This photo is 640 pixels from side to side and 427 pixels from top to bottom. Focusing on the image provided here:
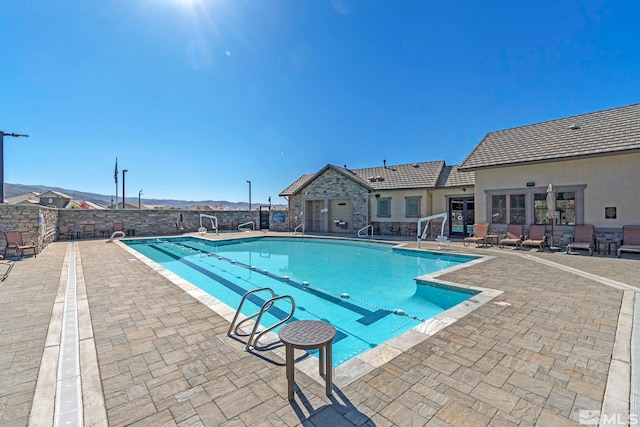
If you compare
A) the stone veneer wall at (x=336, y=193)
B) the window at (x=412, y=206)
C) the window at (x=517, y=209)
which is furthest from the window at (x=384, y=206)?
the window at (x=517, y=209)

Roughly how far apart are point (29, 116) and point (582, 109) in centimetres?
2720

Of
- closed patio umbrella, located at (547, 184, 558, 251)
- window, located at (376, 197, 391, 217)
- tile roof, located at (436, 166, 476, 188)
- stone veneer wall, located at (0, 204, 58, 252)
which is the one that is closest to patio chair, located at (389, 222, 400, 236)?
window, located at (376, 197, 391, 217)

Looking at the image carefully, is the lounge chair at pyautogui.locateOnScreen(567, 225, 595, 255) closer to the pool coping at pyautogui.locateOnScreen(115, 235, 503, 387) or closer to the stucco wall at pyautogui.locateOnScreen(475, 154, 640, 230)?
the stucco wall at pyautogui.locateOnScreen(475, 154, 640, 230)

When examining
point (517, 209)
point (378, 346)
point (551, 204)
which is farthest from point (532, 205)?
point (378, 346)

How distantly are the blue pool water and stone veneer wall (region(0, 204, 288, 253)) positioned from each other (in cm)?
391

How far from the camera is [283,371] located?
2.79 m

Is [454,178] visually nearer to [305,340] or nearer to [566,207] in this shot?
[566,207]

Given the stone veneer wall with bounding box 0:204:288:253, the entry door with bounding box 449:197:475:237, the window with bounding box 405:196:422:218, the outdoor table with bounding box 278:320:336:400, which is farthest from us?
the window with bounding box 405:196:422:218

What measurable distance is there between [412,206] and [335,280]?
430 inches

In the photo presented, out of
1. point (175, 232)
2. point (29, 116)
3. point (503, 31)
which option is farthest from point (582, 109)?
point (29, 116)

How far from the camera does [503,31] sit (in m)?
10.6

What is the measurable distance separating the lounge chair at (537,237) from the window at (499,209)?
1.19m

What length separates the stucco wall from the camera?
9.66m

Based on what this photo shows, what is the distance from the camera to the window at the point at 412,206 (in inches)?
674
